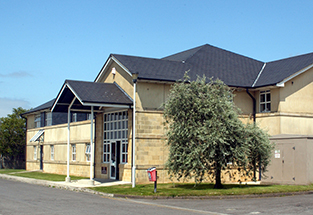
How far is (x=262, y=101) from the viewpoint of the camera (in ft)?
84.5

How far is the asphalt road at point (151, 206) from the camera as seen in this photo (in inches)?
497

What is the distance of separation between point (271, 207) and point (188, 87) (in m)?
7.41

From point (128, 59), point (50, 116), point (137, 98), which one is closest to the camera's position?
point (137, 98)

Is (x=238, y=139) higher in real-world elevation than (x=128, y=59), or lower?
lower

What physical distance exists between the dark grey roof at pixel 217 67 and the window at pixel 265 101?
27.1 inches

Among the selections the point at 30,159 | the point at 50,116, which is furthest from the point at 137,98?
the point at 30,159

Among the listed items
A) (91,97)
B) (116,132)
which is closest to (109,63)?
(116,132)

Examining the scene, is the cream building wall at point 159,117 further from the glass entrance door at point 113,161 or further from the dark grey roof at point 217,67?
the dark grey roof at point 217,67

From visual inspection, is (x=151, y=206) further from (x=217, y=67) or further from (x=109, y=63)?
(x=217, y=67)

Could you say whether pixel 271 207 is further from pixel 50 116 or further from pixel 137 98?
pixel 50 116

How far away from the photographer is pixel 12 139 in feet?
149

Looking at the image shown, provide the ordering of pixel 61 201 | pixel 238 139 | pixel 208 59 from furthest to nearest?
pixel 208 59 < pixel 238 139 < pixel 61 201

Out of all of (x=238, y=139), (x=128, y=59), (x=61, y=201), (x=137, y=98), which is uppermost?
(x=128, y=59)

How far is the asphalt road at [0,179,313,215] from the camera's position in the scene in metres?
12.6
